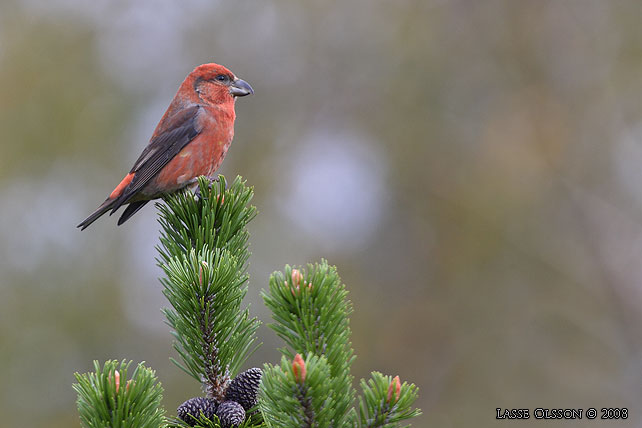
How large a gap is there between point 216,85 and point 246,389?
3423mm

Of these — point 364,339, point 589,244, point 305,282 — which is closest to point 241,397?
point 305,282

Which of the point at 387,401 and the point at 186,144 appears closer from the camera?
the point at 387,401

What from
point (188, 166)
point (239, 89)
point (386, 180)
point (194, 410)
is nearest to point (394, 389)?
point (194, 410)

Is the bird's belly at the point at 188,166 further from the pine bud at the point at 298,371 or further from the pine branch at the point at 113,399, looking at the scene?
the pine bud at the point at 298,371

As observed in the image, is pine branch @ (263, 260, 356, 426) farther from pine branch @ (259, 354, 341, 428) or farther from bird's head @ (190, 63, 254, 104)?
bird's head @ (190, 63, 254, 104)

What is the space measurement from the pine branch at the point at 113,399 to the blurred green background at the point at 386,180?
605 cm

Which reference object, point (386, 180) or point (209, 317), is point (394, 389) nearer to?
point (209, 317)

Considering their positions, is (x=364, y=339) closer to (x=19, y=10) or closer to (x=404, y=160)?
(x=404, y=160)

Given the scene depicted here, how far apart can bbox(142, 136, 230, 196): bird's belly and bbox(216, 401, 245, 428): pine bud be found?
267 cm

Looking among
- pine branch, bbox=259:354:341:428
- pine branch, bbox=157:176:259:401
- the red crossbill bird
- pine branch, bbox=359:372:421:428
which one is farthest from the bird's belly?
pine branch, bbox=359:372:421:428

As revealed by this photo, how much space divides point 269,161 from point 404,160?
6.90ft

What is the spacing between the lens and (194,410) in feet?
5.83

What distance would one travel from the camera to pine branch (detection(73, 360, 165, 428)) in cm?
143

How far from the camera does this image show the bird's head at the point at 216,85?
15.8 ft
